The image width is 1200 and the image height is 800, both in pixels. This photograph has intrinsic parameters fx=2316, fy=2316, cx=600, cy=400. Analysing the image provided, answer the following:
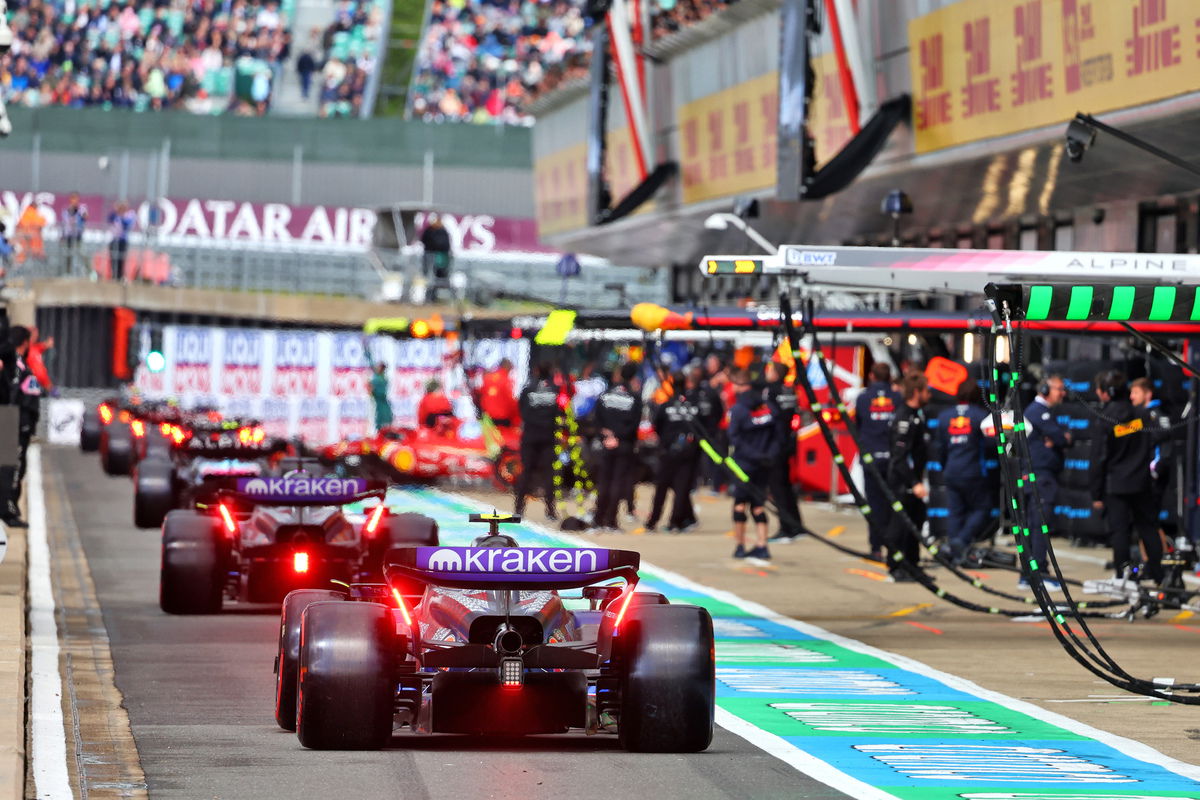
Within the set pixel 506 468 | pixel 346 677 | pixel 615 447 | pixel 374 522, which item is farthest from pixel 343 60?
pixel 346 677

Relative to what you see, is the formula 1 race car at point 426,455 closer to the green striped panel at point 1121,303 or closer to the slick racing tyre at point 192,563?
the slick racing tyre at point 192,563

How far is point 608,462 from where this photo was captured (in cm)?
2623

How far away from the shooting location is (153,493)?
24531 millimetres

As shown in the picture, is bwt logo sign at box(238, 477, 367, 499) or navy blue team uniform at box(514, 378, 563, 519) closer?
bwt logo sign at box(238, 477, 367, 499)

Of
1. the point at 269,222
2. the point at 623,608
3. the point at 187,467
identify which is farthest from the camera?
the point at 269,222

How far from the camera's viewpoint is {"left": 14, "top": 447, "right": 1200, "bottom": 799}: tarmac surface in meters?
9.26

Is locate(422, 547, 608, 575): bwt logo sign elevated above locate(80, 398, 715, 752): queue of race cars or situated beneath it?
elevated above

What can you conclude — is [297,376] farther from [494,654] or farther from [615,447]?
[494,654]

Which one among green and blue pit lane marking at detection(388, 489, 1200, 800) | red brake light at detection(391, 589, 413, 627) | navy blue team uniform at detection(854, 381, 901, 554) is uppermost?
navy blue team uniform at detection(854, 381, 901, 554)

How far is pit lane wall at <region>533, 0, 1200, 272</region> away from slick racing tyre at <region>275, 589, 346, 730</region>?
950 centimetres

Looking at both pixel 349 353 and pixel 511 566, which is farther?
pixel 349 353

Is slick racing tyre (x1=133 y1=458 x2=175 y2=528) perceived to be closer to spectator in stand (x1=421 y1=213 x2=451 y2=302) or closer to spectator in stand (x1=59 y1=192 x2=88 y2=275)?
spectator in stand (x1=421 y1=213 x2=451 y2=302)

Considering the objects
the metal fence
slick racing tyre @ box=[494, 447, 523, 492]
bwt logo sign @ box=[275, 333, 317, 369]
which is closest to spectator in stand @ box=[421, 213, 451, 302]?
the metal fence

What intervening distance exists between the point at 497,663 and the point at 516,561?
0.49 m
